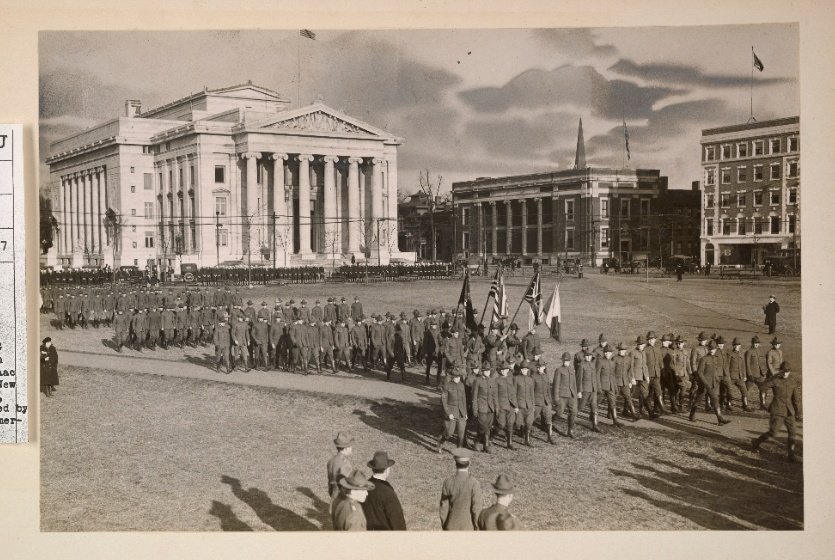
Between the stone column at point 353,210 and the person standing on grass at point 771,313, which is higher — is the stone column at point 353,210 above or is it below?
above

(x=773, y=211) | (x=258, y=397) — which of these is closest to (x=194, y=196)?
(x=258, y=397)

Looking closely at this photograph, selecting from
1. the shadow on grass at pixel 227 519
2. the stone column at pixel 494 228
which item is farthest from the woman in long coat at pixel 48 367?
the stone column at pixel 494 228

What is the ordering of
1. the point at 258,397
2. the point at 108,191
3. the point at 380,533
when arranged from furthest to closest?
1. the point at 108,191
2. the point at 258,397
3. the point at 380,533

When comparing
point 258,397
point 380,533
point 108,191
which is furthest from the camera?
point 108,191

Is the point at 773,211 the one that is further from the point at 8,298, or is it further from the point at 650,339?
the point at 8,298

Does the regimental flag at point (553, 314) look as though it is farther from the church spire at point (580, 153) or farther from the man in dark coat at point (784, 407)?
the man in dark coat at point (784, 407)

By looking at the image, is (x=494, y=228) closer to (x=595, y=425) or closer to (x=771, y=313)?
(x=595, y=425)
